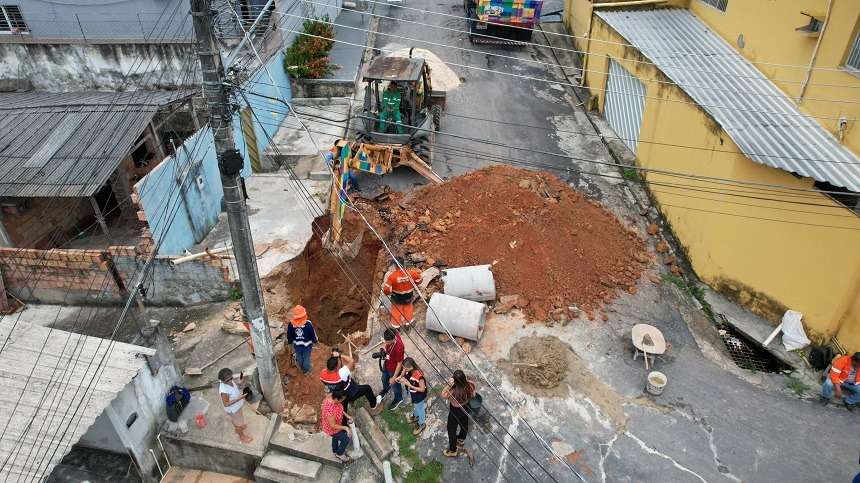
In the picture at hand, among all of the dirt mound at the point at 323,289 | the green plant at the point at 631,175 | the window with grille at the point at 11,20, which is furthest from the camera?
the window with grille at the point at 11,20

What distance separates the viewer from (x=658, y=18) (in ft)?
55.8

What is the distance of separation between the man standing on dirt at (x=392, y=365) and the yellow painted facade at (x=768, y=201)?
6918 millimetres

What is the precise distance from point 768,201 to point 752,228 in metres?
0.60

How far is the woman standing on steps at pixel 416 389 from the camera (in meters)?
7.77

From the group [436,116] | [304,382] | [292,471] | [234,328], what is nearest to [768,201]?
[304,382]

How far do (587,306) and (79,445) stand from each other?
28.9ft

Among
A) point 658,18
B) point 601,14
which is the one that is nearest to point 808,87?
point 658,18

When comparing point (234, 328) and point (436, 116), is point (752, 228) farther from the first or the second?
point (234, 328)

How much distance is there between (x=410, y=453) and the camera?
8.01 m

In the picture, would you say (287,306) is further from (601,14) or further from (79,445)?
(601,14)

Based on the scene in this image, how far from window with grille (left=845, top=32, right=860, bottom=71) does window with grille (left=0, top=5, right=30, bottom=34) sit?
1989 cm

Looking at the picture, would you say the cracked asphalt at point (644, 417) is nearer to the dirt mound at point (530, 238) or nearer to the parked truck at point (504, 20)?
the dirt mound at point (530, 238)

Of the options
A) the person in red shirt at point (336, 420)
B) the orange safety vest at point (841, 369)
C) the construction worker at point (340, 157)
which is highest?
the construction worker at point (340, 157)

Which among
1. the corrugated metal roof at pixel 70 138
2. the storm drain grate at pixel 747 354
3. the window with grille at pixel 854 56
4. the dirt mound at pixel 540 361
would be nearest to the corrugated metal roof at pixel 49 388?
the corrugated metal roof at pixel 70 138
